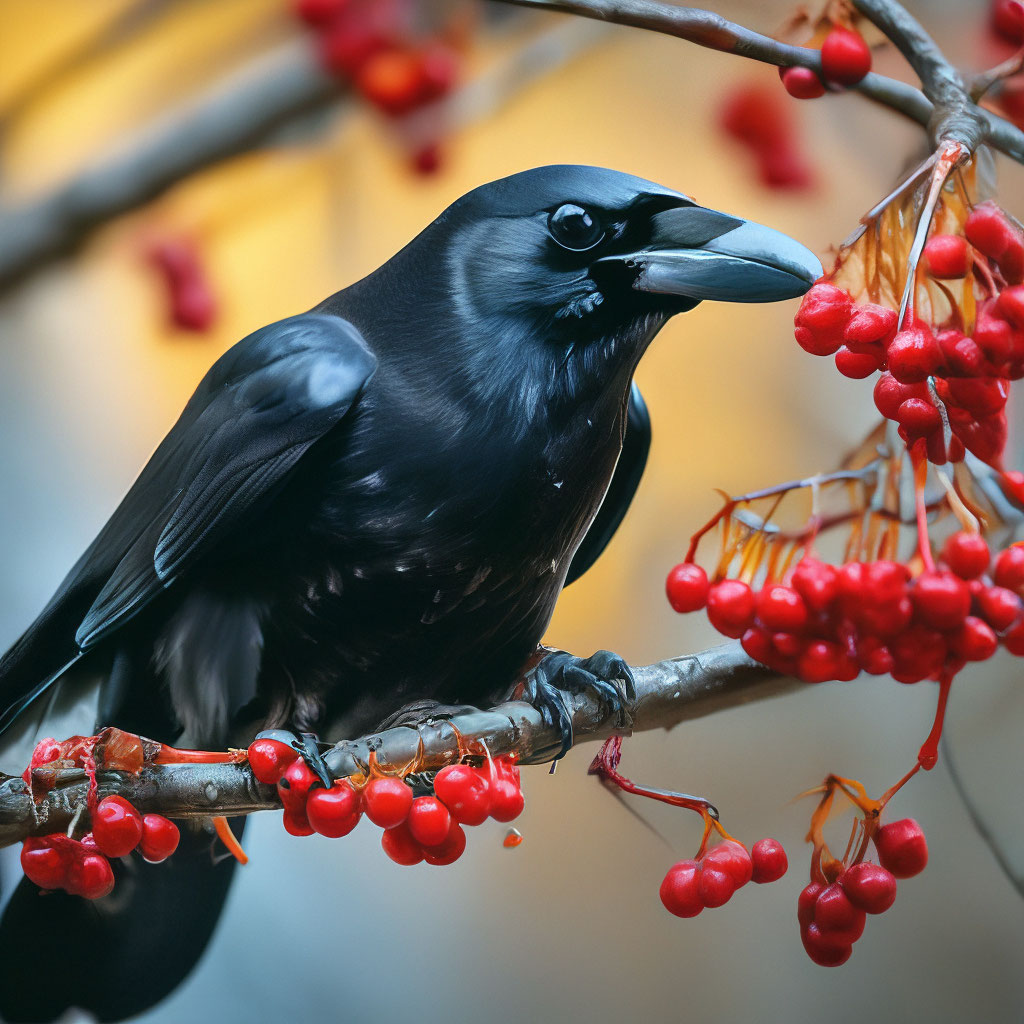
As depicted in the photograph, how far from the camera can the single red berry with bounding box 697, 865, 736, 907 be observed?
77 centimetres

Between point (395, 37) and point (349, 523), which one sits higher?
point (395, 37)

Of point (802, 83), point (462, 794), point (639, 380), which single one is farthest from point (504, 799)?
point (802, 83)

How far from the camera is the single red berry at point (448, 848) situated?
74 cm

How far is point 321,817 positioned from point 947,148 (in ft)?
1.99

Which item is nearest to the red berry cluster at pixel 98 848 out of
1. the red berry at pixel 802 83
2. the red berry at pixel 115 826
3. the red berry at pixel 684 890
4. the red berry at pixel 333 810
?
the red berry at pixel 115 826

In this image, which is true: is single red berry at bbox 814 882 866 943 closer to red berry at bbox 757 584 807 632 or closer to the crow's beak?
red berry at bbox 757 584 807 632

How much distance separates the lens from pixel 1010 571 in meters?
0.69

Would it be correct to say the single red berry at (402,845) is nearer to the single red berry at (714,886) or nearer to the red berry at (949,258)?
the single red berry at (714,886)

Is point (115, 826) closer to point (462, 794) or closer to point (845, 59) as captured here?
point (462, 794)

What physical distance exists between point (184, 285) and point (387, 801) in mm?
589

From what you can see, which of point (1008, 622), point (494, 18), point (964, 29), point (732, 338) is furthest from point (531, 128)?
point (1008, 622)

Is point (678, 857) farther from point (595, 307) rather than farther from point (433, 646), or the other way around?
point (595, 307)

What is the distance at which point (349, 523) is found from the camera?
32.4 inches

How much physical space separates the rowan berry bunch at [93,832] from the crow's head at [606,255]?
430 millimetres
